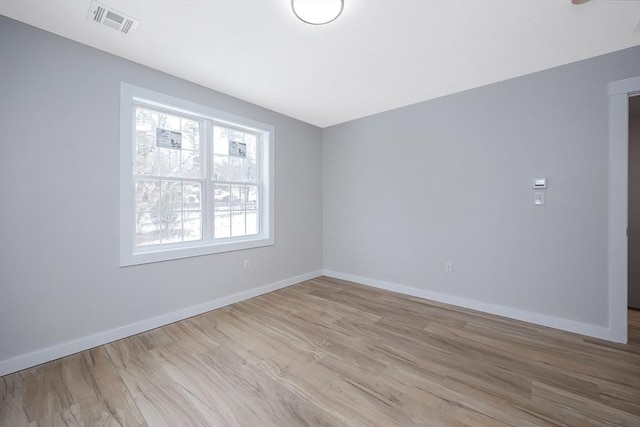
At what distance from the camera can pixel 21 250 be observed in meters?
1.89

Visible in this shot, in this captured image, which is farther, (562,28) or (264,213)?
(264,213)

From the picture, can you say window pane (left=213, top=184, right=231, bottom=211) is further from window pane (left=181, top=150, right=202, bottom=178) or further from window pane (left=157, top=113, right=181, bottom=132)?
window pane (left=157, top=113, right=181, bottom=132)

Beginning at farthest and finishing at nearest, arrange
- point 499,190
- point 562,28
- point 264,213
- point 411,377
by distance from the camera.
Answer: point 264,213 < point 499,190 < point 562,28 < point 411,377

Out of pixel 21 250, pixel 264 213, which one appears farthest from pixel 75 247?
pixel 264 213

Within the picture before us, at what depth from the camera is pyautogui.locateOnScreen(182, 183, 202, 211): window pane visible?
288cm

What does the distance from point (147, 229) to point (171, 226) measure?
0.23 m

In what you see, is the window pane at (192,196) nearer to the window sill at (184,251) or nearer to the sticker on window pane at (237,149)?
the window sill at (184,251)

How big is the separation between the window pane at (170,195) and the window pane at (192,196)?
55 mm

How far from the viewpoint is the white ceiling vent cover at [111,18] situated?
5.79ft

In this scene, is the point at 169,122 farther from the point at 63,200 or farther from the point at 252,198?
the point at 252,198

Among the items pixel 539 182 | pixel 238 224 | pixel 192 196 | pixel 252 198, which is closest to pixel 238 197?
pixel 252 198

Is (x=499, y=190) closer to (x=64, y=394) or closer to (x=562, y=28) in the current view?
(x=562, y=28)

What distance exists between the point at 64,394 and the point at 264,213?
98.9 inches

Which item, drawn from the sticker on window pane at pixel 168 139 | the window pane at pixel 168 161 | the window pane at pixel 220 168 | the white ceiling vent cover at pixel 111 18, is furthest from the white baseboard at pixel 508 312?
the white ceiling vent cover at pixel 111 18
